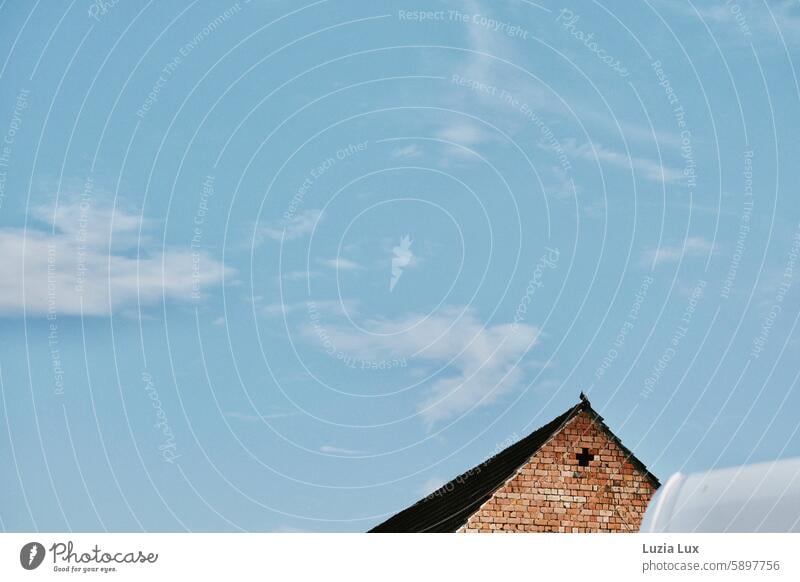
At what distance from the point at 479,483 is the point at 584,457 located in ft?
11.0

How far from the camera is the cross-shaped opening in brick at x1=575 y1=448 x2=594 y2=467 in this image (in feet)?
71.5

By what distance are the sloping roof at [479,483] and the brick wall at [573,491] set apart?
0.16 m

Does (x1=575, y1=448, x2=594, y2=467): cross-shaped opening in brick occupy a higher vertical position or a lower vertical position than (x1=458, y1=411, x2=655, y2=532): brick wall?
higher

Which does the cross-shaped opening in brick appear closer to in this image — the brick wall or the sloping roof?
the brick wall

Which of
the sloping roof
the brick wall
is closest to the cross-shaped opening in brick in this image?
the brick wall

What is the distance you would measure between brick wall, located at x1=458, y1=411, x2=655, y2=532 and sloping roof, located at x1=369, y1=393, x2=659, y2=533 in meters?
0.16

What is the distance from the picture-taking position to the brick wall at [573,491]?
2105 cm

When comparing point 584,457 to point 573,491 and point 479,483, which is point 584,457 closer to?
point 573,491

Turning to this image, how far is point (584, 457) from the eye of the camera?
2183 cm

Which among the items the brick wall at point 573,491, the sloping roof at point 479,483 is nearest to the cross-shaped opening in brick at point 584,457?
the brick wall at point 573,491
